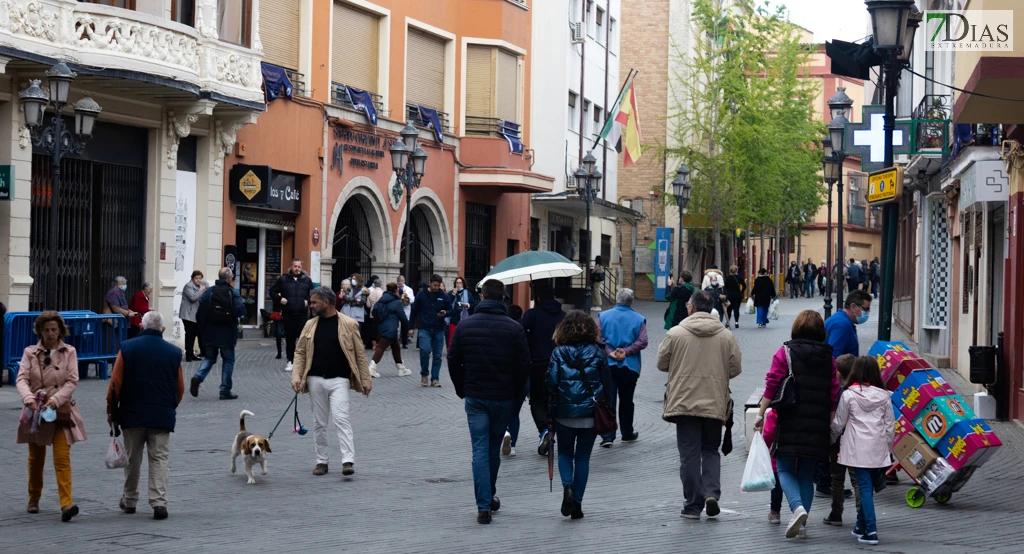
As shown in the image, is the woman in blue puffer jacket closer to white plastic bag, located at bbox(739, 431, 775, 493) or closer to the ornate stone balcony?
white plastic bag, located at bbox(739, 431, 775, 493)

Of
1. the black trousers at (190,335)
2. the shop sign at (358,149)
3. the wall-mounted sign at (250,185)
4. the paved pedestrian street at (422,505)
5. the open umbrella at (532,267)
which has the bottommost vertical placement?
the paved pedestrian street at (422,505)

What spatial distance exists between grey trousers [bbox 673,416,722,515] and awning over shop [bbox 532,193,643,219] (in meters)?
29.5

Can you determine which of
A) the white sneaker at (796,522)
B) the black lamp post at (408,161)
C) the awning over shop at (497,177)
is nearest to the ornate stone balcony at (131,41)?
the black lamp post at (408,161)

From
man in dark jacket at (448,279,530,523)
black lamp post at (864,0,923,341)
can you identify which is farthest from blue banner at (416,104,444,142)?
man in dark jacket at (448,279,530,523)

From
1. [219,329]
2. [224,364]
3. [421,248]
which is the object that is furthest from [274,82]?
[224,364]

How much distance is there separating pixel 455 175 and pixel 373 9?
5720 millimetres

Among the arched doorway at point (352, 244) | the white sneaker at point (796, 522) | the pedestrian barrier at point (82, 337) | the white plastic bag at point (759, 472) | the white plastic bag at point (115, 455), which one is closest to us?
the white sneaker at point (796, 522)

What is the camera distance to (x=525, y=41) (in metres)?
38.9

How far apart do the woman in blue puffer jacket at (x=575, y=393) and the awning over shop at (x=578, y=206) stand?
97.3 feet

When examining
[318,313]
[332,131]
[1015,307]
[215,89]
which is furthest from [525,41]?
[318,313]

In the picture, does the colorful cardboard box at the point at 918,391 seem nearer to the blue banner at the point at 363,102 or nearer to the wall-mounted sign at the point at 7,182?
the wall-mounted sign at the point at 7,182

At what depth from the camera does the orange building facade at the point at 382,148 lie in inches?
1115

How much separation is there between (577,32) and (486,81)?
8553 millimetres

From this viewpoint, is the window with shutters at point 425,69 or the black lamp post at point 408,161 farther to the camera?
the window with shutters at point 425,69
